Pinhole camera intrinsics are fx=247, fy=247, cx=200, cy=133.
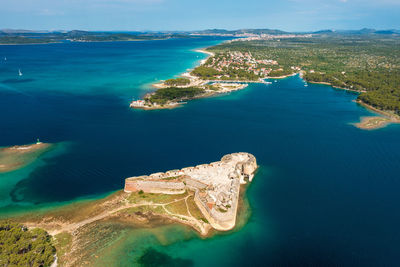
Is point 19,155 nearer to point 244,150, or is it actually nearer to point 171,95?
point 244,150

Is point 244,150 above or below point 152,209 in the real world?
above

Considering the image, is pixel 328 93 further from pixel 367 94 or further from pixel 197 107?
pixel 197 107

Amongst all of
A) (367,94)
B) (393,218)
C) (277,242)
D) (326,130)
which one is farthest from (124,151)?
(367,94)

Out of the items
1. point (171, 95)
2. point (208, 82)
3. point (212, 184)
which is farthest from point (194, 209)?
point (208, 82)

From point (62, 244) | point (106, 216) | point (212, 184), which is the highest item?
point (212, 184)

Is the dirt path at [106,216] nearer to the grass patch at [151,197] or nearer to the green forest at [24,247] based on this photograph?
the grass patch at [151,197]

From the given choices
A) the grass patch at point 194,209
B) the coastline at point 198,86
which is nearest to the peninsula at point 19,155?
the coastline at point 198,86
